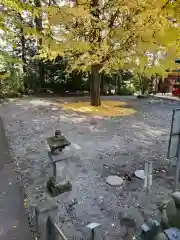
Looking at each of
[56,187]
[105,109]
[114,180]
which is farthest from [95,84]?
[56,187]

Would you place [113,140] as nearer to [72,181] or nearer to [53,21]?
[72,181]

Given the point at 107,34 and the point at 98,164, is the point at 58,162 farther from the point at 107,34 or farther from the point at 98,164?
the point at 107,34

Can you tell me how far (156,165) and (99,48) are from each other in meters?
6.04

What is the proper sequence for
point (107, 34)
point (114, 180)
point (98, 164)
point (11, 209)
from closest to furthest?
A: 1. point (11, 209)
2. point (114, 180)
3. point (98, 164)
4. point (107, 34)

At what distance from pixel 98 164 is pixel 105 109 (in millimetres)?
6061

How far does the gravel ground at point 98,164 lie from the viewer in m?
3.73

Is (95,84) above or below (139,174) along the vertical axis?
above

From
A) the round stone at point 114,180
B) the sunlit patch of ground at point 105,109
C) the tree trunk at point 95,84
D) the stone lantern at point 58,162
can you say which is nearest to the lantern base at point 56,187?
the stone lantern at point 58,162

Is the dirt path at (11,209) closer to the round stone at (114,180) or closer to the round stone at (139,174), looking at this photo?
the round stone at (114,180)

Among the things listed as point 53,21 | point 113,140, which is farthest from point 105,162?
point 53,21

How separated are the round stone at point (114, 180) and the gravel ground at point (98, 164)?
13 centimetres

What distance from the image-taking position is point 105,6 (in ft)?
33.1

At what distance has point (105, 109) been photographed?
11.4 m

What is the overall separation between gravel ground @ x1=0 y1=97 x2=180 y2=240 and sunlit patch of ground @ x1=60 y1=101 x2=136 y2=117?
0.66 meters
